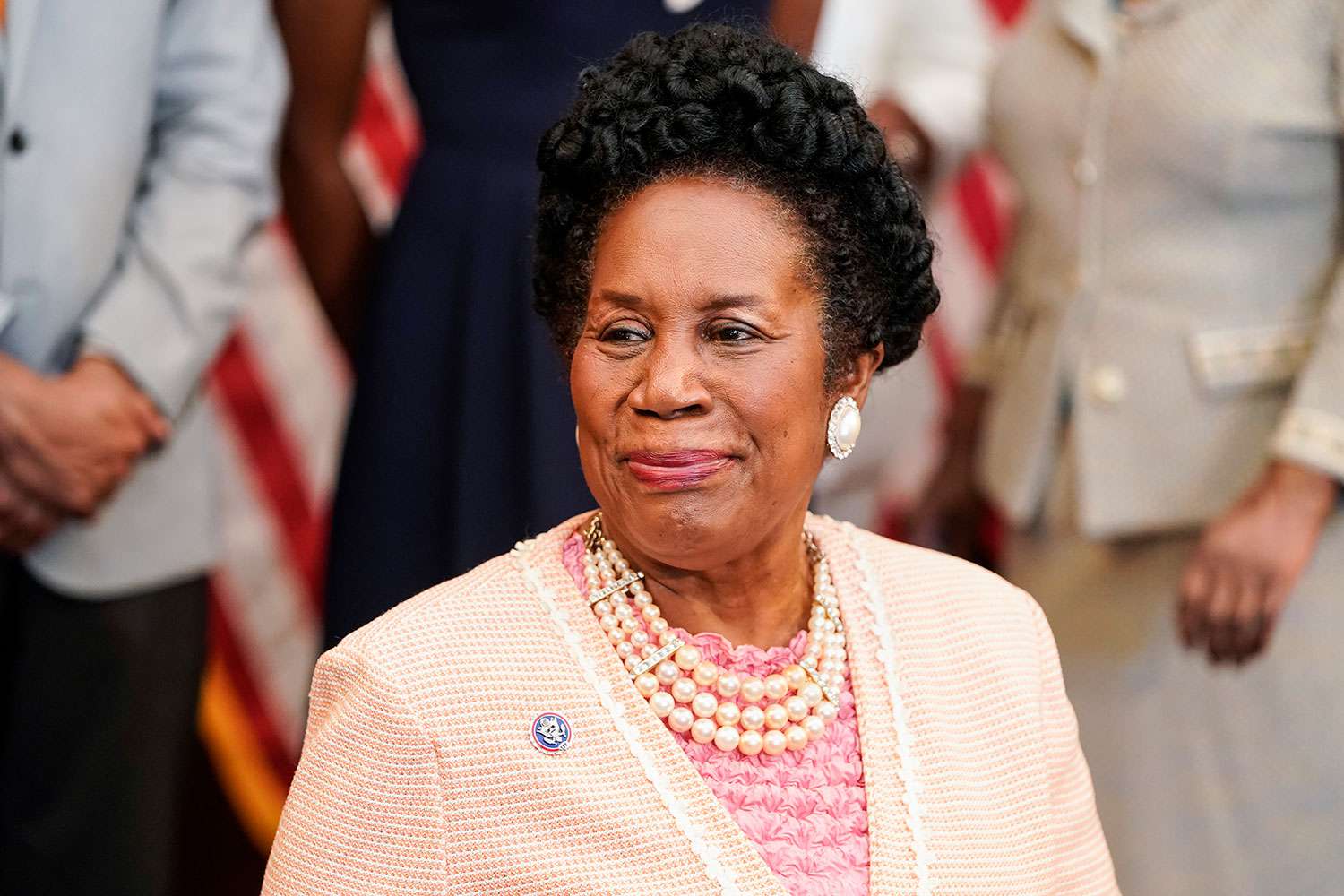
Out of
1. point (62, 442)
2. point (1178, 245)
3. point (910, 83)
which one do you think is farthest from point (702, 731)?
point (910, 83)

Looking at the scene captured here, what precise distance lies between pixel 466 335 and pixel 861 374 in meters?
1.00

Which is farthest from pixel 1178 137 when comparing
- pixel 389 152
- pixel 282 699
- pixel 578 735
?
pixel 282 699

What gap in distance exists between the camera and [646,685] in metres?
1.69

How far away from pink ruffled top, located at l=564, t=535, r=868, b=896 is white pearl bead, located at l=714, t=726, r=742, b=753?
0.05 ft

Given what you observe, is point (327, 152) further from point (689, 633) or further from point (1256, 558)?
point (1256, 558)

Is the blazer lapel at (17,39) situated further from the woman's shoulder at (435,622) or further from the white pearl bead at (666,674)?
the white pearl bead at (666,674)

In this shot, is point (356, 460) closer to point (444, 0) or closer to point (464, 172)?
point (464, 172)

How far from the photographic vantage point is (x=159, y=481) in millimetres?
2568

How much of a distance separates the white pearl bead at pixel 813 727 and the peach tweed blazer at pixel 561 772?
51 millimetres

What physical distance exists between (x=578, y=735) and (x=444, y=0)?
1.43 m

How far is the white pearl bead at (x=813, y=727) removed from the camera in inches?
67.6

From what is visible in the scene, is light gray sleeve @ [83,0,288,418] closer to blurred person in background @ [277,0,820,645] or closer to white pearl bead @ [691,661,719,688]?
blurred person in background @ [277,0,820,645]

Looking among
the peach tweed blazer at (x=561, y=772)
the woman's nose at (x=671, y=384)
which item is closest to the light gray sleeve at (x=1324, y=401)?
the peach tweed blazer at (x=561, y=772)

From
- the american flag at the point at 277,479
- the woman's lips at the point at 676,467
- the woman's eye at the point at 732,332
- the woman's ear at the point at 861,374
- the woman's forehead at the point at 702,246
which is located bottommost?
the american flag at the point at 277,479
